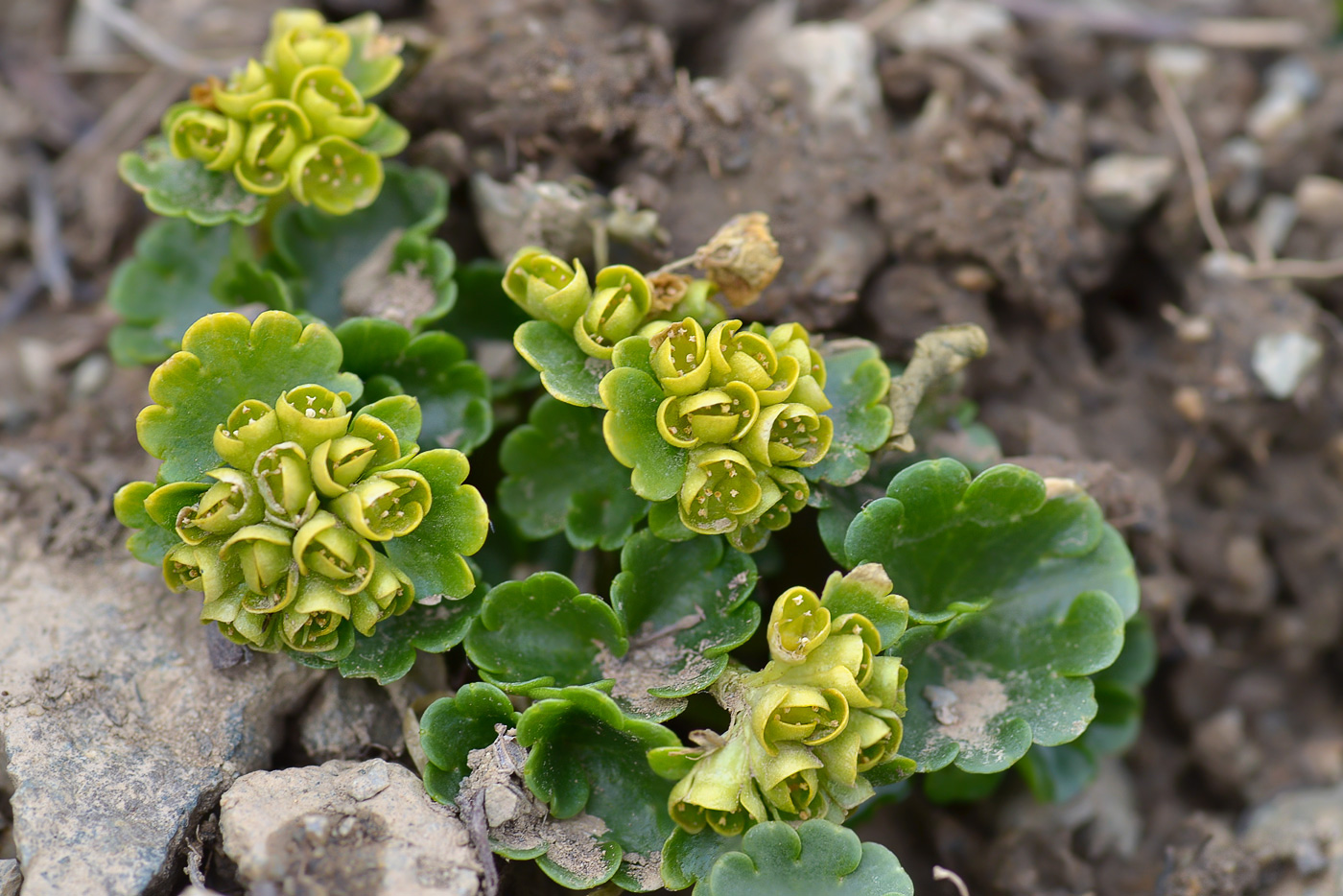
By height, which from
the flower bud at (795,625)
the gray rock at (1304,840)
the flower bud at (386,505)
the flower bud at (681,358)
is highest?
the flower bud at (681,358)

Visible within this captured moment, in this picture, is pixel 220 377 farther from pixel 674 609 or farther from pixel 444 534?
pixel 674 609

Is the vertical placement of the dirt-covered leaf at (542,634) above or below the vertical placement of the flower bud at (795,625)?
below

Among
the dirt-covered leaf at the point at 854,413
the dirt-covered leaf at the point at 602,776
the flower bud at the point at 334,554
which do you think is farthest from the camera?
the dirt-covered leaf at the point at 854,413

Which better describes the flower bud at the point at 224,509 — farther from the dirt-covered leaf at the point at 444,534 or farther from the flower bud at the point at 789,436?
the flower bud at the point at 789,436

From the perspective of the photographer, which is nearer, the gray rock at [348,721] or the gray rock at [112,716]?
the gray rock at [112,716]

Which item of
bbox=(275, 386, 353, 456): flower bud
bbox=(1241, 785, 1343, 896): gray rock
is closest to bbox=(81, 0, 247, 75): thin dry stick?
bbox=(275, 386, 353, 456): flower bud

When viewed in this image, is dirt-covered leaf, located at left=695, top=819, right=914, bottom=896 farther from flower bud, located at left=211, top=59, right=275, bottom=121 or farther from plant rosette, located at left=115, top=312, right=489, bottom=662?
flower bud, located at left=211, top=59, right=275, bottom=121

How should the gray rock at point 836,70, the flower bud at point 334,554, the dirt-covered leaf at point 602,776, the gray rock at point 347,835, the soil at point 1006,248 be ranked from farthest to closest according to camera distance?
1. the gray rock at point 836,70
2. the soil at point 1006,248
3. the dirt-covered leaf at point 602,776
4. the flower bud at point 334,554
5. the gray rock at point 347,835

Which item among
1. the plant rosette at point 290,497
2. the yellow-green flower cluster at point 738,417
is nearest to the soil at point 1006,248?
the yellow-green flower cluster at point 738,417
